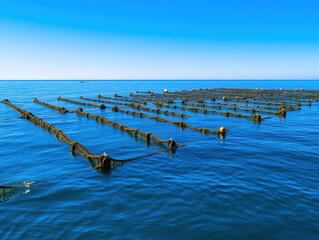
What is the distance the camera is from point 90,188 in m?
17.8

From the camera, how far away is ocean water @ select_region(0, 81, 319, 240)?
12977 millimetres

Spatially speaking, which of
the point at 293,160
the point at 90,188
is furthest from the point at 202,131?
the point at 90,188

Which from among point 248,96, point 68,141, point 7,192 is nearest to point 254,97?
point 248,96

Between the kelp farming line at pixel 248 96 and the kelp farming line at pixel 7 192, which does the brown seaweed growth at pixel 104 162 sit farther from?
the kelp farming line at pixel 248 96

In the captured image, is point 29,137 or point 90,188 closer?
point 90,188

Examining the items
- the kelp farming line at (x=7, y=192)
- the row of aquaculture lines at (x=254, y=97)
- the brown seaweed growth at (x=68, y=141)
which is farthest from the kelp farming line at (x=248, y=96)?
the kelp farming line at (x=7, y=192)

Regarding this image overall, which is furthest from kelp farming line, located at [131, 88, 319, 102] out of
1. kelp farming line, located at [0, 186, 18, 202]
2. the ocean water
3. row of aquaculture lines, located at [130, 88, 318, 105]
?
kelp farming line, located at [0, 186, 18, 202]

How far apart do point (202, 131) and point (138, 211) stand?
22697 millimetres

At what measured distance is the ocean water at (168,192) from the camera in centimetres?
1298

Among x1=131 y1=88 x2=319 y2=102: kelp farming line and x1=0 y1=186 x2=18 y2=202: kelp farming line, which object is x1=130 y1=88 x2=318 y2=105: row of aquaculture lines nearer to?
x1=131 y1=88 x2=319 y2=102: kelp farming line

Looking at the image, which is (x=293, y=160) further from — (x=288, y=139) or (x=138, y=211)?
(x=138, y=211)

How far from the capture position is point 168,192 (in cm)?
1711

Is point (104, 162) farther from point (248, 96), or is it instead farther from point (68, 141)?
point (248, 96)

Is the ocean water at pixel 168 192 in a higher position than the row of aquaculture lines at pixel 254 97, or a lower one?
lower
